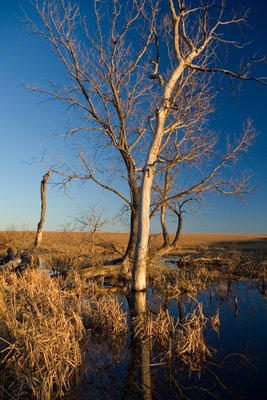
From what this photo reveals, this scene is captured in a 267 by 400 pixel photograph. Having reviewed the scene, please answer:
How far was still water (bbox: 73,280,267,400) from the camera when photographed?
3621mm

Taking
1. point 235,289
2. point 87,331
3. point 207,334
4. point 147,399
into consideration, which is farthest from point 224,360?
point 235,289

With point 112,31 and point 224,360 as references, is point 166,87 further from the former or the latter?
point 224,360

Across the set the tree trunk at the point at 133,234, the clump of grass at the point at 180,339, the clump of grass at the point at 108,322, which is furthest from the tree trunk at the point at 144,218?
the clump of grass at the point at 180,339

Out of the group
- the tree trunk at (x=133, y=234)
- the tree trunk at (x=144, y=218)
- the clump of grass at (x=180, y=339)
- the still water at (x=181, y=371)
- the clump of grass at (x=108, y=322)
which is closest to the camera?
the still water at (x=181, y=371)

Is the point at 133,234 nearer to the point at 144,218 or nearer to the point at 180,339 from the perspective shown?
the point at 144,218

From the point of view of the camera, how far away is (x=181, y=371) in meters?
4.15

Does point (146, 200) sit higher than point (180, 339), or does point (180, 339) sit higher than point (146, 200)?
point (146, 200)

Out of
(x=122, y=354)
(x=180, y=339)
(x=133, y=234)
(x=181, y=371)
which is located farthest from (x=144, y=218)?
(x=181, y=371)

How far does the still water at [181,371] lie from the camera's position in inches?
143

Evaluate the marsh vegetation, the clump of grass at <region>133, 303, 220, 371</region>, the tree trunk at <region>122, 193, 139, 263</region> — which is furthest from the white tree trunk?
the clump of grass at <region>133, 303, 220, 371</region>

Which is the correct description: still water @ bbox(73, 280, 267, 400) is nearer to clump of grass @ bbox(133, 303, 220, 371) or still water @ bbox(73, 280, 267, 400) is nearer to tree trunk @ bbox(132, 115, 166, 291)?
clump of grass @ bbox(133, 303, 220, 371)

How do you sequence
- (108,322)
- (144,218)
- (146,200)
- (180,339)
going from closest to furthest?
1. (180,339)
2. (108,322)
3. (144,218)
4. (146,200)

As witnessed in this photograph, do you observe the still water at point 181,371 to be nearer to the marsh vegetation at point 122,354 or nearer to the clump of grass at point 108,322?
the marsh vegetation at point 122,354

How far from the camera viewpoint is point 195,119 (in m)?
12.6
